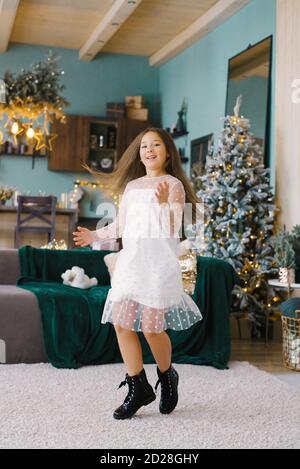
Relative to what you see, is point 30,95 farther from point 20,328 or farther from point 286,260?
point 20,328

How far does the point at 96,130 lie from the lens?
984 cm

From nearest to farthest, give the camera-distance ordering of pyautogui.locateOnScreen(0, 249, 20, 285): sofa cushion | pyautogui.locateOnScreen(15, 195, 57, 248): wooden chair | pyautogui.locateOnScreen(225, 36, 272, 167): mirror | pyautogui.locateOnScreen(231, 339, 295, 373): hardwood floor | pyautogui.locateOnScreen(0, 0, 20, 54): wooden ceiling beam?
pyautogui.locateOnScreen(231, 339, 295, 373): hardwood floor → pyautogui.locateOnScreen(0, 249, 20, 285): sofa cushion → pyautogui.locateOnScreen(225, 36, 272, 167): mirror → pyautogui.locateOnScreen(0, 0, 20, 54): wooden ceiling beam → pyautogui.locateOnScreen(15, 195, 57, 248): wooden chair

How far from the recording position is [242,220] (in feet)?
18.4

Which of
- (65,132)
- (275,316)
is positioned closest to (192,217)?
(275,316)

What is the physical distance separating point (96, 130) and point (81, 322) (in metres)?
6.01

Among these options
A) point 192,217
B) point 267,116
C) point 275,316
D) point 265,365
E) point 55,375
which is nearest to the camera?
point 192,217

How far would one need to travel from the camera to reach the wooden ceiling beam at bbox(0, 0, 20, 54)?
6.96 meters

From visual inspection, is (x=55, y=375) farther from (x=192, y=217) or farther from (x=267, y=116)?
(x=267, y=116)

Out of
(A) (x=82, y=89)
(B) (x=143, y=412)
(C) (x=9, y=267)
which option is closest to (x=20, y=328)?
(C) (x=9, y=267)

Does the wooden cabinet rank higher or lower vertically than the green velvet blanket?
higher

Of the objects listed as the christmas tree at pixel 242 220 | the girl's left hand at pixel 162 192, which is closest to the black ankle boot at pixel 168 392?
the girl's left hand at pixel 162 192

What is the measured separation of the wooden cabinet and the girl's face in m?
6.45

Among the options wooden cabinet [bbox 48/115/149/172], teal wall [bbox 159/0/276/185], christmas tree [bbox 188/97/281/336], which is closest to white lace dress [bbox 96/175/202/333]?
christmas tree [bbox 188/97/281/336]

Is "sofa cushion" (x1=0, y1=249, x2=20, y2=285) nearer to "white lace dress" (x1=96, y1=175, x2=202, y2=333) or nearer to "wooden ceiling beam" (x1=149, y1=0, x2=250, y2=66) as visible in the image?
"white lace dress" (x1=96, y1=175, x2=202, y2=333)
